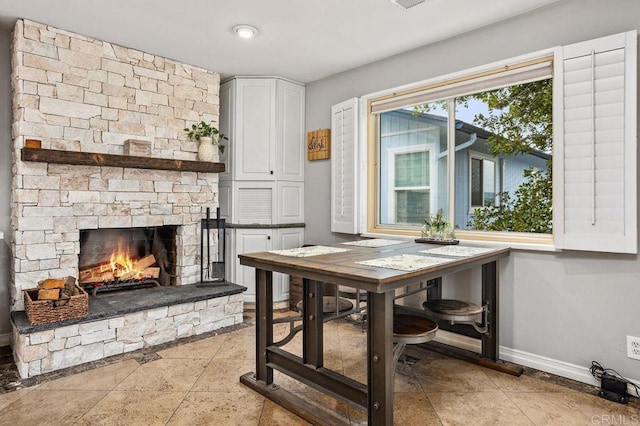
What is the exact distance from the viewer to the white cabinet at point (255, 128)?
13.9 ft

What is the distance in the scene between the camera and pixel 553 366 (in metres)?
2.65

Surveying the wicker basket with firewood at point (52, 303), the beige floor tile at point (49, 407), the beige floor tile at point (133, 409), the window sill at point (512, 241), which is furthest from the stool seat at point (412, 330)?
the wicker basket with firewood at point (52, 303)

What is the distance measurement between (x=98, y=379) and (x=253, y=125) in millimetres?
2764

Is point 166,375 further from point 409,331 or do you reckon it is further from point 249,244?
point 249,244

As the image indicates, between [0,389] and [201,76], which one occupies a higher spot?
[201,76]

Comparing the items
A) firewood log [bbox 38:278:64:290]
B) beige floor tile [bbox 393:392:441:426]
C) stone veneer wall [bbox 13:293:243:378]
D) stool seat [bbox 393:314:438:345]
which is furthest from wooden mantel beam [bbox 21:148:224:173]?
beige floor tile [bbox 393:392:441:426]

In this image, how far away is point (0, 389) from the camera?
239 cm

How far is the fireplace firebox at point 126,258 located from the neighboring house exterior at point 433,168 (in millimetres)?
2247

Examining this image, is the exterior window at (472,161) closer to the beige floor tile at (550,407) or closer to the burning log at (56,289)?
the beige floor tile at (550,407)

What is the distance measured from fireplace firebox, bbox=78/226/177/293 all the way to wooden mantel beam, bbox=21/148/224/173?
0.68 m

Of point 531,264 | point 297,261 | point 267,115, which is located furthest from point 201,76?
point 531,264

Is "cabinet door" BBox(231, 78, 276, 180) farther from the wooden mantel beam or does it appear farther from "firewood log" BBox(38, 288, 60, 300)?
"firewood log" BBox(38, 288, 60, 300)

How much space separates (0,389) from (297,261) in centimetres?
203

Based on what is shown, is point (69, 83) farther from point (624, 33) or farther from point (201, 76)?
point (624, 33)
